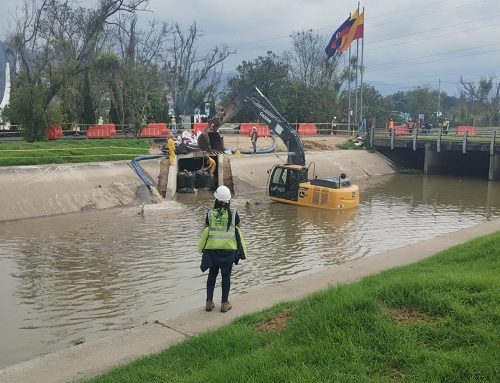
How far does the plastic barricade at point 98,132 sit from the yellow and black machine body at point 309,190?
1693cm

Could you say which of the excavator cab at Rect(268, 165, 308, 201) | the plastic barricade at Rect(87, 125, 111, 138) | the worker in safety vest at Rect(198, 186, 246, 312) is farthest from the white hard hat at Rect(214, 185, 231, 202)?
the plastic barricade at Rect(87, 125, 111, 138)

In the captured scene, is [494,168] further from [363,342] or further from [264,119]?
[363,342]

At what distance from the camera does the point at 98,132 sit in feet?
116

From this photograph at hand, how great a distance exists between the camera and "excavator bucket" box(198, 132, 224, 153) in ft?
85.9

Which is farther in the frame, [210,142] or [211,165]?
[210,142]

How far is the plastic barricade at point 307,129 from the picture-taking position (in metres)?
47.4

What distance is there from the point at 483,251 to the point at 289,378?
618cm

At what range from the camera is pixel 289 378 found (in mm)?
4664

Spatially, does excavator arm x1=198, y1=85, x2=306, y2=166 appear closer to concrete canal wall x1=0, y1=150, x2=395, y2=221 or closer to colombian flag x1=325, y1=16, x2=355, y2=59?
concrete canal wall x1=0, y1=150, x2=395, y2=221

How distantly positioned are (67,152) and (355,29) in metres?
27.4

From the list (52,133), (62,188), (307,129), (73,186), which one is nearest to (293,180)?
(73,186)

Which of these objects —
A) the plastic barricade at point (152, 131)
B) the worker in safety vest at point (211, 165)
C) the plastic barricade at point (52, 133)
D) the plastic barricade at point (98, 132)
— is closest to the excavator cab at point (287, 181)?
the worker in safety vest at point (211, 165)

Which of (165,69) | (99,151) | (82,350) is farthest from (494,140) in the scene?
(165,69)

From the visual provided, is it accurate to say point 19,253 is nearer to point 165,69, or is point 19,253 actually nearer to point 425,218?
point 425,218
